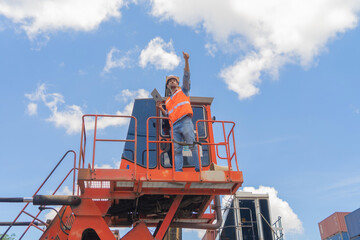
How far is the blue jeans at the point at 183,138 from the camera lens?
22.1ft

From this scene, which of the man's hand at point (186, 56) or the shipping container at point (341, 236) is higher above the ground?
the man's hand at point (186, 56)

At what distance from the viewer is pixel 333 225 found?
19578 mm

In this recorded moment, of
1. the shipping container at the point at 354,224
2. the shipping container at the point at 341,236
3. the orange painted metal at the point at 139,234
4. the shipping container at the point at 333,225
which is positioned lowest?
the orange painted metal at the point at 139,234

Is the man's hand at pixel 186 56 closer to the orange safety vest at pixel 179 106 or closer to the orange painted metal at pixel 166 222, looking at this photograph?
the orange safety vest at pixel 179 106

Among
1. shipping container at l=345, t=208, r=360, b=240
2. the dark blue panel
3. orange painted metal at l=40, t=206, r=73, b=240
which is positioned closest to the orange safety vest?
the dark blue panel

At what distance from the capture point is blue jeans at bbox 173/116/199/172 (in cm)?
672

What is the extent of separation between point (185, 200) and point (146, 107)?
2629mm

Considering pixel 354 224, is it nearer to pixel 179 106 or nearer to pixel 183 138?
pixel 183 138

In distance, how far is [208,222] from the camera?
324 inches

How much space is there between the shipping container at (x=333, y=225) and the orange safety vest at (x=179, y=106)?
15.7 meters

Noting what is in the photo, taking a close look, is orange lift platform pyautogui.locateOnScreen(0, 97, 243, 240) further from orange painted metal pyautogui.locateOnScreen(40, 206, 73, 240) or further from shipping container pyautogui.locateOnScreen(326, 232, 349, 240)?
shipping container pyautogui.locateOnScreen(326, 232, 349, 240)

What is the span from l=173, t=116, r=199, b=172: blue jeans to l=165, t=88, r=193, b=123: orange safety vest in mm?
114

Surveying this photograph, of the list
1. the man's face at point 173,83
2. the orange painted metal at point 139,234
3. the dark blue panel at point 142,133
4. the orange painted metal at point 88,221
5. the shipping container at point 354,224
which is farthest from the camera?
the shipping container at point 354,224

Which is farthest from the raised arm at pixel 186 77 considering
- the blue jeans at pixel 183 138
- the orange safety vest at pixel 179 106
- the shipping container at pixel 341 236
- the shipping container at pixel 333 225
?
the shipping container at pixel 333 225
